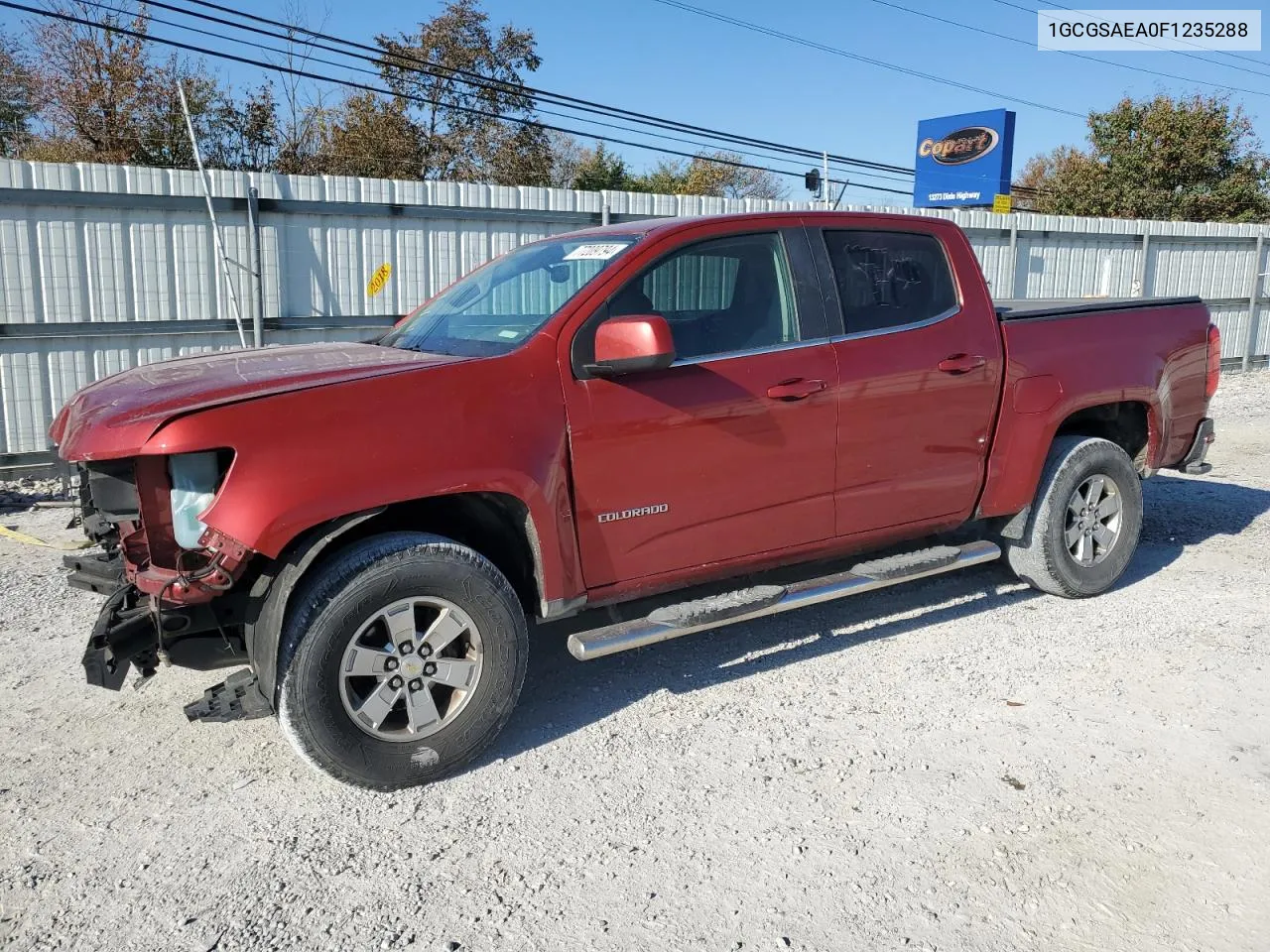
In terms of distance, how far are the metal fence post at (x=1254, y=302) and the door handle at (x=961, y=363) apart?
52.5 ft

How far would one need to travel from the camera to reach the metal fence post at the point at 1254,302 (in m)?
17.7

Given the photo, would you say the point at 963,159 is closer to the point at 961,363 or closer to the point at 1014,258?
the point at 1014,258

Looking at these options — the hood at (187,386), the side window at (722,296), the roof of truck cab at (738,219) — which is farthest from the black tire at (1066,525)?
the hood at (187,386)

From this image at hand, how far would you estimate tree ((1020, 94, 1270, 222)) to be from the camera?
28656mm

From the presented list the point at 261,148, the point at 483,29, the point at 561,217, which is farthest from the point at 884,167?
the point at 561,217

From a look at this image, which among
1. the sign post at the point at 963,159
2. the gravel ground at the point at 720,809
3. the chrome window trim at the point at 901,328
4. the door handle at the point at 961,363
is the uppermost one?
the sign post at the point at 963,159

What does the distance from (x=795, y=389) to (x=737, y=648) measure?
4.54 ft

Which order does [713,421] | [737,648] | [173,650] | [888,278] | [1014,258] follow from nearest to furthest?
[173,650], [713,421], [888,278], [737,648], [1014,258]

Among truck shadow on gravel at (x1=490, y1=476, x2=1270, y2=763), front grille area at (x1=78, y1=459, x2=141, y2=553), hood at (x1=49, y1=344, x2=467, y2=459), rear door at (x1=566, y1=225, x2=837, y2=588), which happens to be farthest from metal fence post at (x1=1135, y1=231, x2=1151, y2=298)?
front grille area at (x1=78, y1=459, x2=141, y2=553)

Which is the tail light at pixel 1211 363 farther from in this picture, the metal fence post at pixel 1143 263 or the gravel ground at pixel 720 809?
the metal fence post at pixel 1143 263

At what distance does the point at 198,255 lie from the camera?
9016 mm

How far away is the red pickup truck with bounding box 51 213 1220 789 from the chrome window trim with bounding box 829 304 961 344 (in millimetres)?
14

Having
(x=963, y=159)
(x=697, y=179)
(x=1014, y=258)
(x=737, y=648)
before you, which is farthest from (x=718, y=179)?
(x=737, y=648)

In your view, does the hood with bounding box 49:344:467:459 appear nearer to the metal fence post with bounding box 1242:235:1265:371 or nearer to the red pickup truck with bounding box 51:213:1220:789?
the red pickup truck with bounding box 51:213:1220:789
